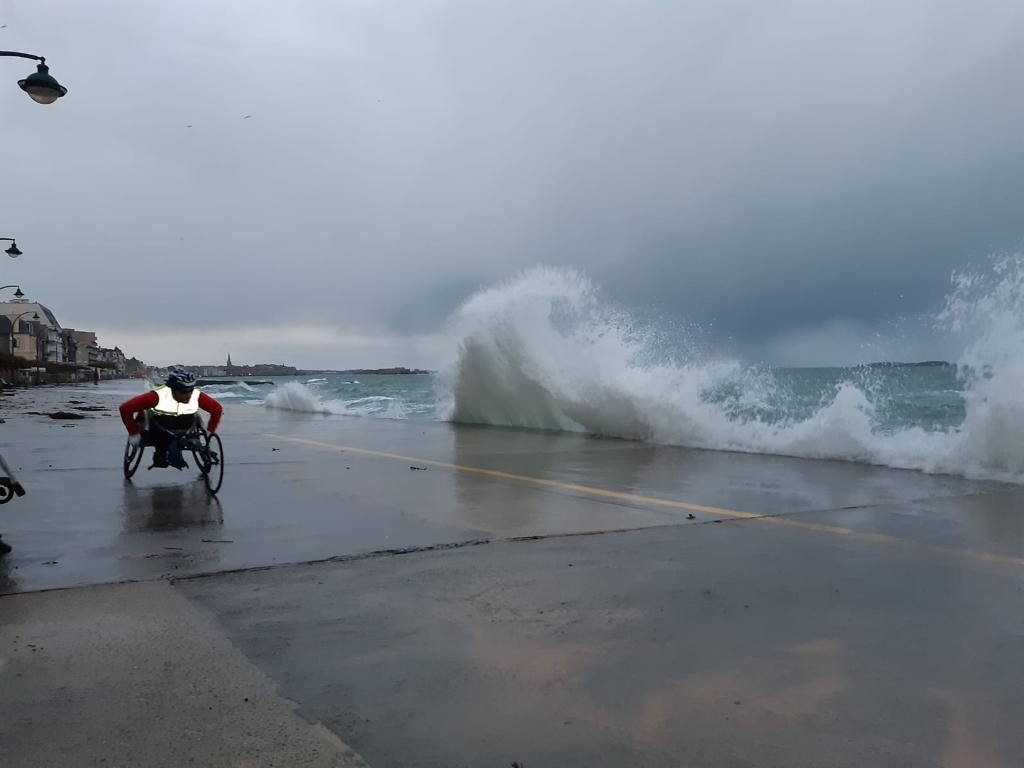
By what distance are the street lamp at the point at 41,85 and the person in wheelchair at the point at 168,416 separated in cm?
514

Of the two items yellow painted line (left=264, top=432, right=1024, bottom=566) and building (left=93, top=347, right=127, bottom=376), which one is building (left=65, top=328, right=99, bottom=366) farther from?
yellow painted line (left=264, top=432, right=1024, bottom=566)

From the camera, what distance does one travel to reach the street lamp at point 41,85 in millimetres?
10352

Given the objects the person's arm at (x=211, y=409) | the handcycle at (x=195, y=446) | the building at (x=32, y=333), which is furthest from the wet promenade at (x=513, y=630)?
the building at (x=32, y=333)

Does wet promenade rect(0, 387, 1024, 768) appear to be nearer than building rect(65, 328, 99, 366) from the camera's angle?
Yes

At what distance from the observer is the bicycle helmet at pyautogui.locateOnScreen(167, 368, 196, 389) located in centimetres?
838

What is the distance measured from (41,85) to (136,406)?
17.8 ft

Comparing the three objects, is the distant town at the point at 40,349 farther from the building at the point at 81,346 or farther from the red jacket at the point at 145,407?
the red jacket at the point at 145,407

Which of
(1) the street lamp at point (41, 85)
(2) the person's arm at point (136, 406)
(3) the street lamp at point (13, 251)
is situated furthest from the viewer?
(3) the street lamp at point (13, 251)

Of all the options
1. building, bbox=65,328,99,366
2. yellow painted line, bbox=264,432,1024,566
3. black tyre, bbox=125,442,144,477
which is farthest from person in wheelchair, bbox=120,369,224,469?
building, bbox=65,328,99,366

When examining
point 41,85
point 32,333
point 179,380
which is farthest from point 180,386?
point 32,333

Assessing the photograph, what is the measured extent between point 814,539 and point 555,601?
2594mm

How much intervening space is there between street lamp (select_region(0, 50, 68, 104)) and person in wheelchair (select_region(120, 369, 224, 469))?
202 inches

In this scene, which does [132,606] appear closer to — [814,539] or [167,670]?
[167,670]

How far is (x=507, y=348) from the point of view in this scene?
62.5 feet
